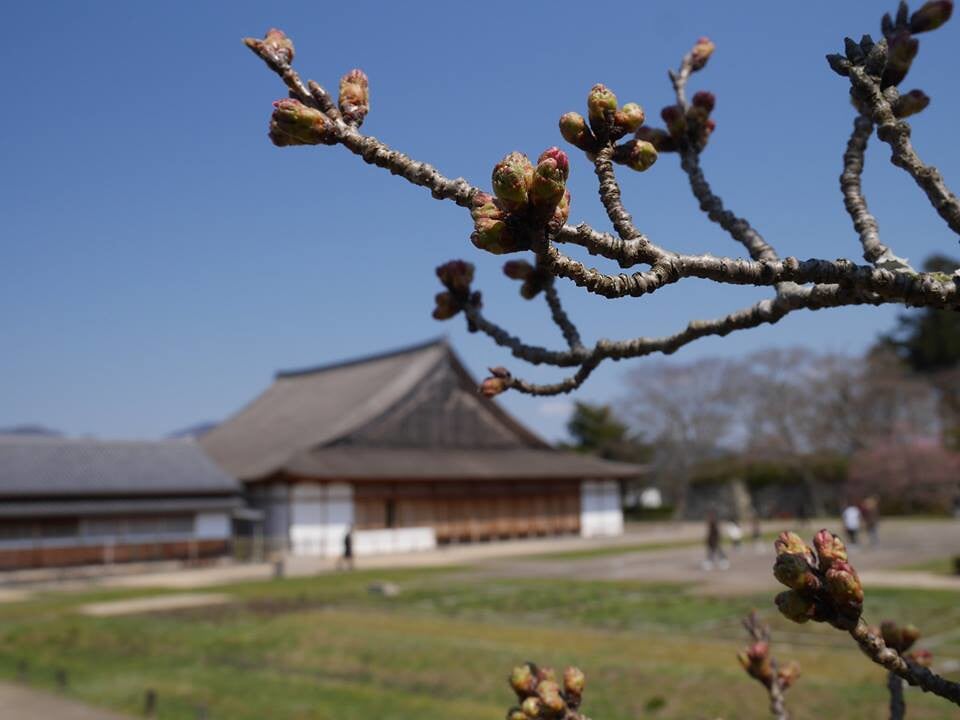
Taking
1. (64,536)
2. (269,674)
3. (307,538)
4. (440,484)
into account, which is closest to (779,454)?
(440,484)

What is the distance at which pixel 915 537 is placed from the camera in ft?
93.9

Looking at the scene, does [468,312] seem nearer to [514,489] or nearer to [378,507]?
[378,507]

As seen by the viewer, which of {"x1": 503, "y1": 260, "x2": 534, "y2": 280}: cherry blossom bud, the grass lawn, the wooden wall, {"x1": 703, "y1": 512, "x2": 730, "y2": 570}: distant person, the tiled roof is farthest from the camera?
the wooden wall

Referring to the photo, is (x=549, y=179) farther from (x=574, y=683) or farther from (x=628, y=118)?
(x=574, y=683)

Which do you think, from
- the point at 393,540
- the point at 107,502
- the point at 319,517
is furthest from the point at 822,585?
the point at 393,540

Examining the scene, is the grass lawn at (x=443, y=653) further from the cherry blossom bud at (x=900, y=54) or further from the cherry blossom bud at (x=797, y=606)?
the cherry blossom bud at (x=797, y=606)

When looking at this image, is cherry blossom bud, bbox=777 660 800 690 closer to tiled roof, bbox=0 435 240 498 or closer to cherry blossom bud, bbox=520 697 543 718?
cherry blossom bud, bbox=520 697 543 718

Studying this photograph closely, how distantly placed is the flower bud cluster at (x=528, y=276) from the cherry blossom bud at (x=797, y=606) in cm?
144

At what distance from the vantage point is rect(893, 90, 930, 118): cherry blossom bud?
81.0 inches

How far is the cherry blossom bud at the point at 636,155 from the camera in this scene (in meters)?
1.85

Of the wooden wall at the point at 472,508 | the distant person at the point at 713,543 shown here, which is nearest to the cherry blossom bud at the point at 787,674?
the distant person at the point at 713,543

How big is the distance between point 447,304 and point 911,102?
4.30 ft

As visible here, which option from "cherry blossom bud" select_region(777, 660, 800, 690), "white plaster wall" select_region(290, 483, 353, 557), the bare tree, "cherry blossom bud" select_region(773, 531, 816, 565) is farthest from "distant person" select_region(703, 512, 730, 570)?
"cherry blossom bud" select_region(773, 531, 816, 565)

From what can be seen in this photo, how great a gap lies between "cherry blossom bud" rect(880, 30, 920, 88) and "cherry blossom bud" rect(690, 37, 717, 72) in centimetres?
90
